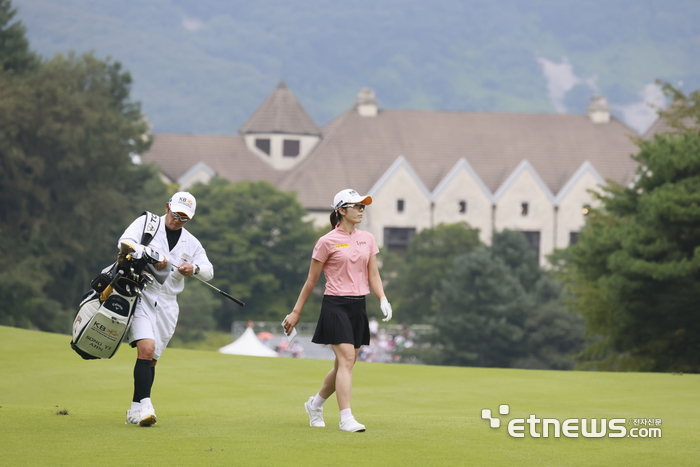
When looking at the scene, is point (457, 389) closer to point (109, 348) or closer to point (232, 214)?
point (109, 348)

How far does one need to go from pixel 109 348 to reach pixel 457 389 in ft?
24.0

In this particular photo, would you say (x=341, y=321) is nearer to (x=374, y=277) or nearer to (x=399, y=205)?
(x=374, y=277)

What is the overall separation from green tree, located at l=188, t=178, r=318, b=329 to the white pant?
66.4 meters

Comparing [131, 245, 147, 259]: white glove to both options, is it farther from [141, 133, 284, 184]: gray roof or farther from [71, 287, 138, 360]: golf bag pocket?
[141, 133, 284, 184]: gray roof

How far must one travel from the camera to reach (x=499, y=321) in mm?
61281

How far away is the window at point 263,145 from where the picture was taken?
108938 mm

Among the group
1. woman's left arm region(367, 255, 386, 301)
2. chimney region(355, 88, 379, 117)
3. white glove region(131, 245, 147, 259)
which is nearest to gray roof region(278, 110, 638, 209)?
chimney region(355, 88, 379, 117)

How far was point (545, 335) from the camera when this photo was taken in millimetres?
61000

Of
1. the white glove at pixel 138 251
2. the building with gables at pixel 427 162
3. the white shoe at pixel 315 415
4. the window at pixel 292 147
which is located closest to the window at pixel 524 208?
the building with gables at pixel 427 162

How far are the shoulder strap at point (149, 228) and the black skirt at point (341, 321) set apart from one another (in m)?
1.56

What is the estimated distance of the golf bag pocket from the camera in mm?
8406

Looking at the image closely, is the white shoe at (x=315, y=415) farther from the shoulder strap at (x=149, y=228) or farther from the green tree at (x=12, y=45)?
the green tree at (x=12, y=45)

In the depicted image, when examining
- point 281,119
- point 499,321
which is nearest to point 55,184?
point 499,321

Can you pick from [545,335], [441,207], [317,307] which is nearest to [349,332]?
[545,335]
